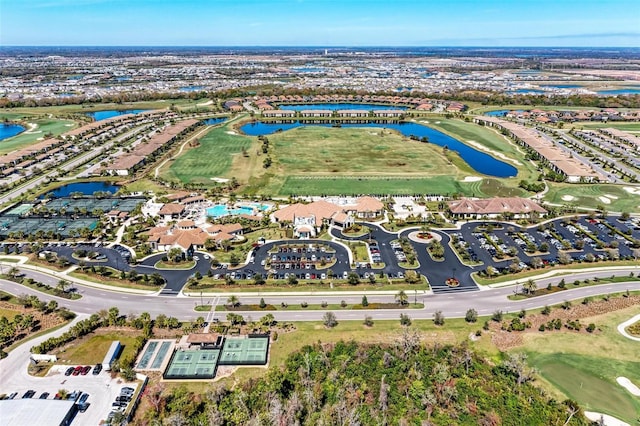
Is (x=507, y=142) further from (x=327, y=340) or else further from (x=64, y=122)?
(x=64, y=122)

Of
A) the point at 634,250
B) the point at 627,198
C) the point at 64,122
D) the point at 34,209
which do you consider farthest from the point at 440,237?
the point at 64,122

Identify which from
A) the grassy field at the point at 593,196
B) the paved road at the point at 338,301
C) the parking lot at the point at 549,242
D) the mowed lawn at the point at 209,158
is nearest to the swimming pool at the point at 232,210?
the mowed lawn at the point at 209,158

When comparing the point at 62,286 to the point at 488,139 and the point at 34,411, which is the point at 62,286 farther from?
the point at 488,139

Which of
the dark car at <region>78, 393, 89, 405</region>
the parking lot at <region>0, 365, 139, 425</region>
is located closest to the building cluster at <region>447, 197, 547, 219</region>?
the parking lot at <region>0, 365, 139, 425</region>

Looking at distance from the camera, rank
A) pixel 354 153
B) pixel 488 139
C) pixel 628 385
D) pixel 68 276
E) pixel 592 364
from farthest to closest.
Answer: pixel 488 139, pixel 354 153, pixel 68 276, pixel 592 364, pixel 628 385

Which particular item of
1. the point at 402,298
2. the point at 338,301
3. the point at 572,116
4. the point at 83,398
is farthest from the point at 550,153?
the point at 83,398

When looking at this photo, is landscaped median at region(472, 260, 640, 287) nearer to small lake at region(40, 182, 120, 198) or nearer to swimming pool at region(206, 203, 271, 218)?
swimming pool at region(206, 203, 271, 218)
